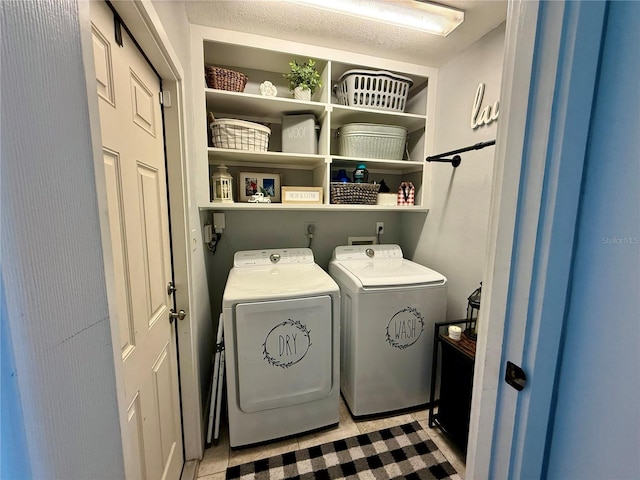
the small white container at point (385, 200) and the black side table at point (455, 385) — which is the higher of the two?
the small white container at point (385, 200)

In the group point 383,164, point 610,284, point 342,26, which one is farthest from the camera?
point 383,164

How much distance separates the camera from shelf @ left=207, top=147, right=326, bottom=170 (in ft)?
5.67

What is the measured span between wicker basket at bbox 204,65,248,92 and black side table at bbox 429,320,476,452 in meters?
2.00

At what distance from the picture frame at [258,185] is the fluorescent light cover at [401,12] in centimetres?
106

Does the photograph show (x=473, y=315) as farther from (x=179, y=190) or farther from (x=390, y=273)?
(x=179, y=190)

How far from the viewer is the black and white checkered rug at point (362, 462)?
1.42 meters

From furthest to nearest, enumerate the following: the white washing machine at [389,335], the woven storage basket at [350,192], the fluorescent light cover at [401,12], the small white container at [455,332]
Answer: the woven storage basket at [350,192]
the white washing machine at [389,335]
the small white container at [455,332]
the fluorescent light cover at [401,12]

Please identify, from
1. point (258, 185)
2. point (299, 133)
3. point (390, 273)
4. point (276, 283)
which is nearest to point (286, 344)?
point (276, 283)

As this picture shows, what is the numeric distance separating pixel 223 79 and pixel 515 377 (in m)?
1.99

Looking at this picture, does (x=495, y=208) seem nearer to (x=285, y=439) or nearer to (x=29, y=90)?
(x=29, y=90)

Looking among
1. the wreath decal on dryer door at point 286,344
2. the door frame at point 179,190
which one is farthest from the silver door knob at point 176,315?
the wreath decal on dryer door at point 286,344

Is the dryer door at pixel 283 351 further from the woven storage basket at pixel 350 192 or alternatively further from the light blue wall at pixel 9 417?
the light blue wall at pixel 9 417

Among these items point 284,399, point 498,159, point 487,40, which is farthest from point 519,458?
point 487,40

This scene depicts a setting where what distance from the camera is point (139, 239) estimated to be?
0.93 m
